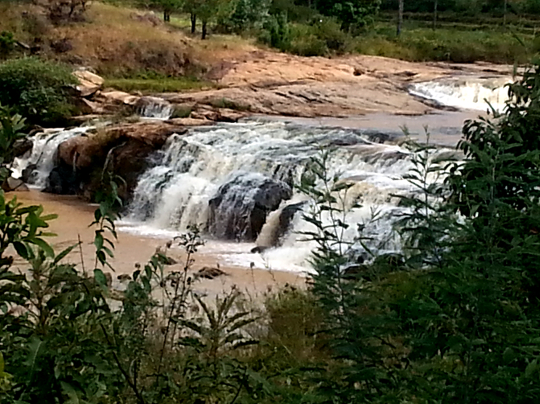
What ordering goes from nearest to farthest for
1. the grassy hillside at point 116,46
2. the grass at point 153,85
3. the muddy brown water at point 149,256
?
the muddy brown water at point 149,256 → the grass at point 153,85 → the grassy hillside at point 116,46

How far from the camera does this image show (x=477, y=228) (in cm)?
252

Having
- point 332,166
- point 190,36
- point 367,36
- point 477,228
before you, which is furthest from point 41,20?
point 477,228

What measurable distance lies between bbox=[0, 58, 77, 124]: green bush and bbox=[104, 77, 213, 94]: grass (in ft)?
5.28

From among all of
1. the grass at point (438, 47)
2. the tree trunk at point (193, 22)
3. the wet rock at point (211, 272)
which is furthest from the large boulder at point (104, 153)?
the grass at point (438, 47)

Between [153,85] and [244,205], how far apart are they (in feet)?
32.0

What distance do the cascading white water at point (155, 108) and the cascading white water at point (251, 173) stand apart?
8.37 ft

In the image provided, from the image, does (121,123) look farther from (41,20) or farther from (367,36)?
(367,36)

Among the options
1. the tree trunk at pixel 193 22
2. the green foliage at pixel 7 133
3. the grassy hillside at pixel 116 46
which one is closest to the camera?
the green foliage at pixel 7 133

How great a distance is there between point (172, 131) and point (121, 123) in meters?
1.67

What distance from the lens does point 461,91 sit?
22.7m

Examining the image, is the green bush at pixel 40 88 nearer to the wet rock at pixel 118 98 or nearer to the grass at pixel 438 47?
the wet rock at pixel 118 98

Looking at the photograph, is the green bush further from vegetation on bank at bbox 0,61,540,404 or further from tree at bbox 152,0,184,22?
vegetation on bank at bbox 0,61,540,404

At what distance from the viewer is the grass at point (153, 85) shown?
21.2 metres

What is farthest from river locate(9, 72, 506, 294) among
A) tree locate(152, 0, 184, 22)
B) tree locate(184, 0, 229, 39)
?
tree locate(152, 0, 184, 22)
